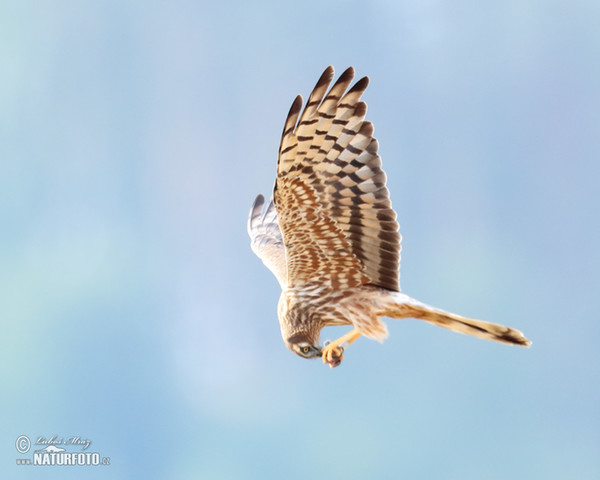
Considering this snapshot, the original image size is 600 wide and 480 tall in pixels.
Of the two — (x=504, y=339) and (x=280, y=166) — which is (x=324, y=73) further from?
(x=504, y=339)

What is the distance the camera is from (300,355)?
8.05 m

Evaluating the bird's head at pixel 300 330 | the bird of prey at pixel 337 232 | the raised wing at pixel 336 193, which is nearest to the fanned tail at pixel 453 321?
the bird of prey at pixel 337 232

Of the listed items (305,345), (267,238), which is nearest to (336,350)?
(305,345)

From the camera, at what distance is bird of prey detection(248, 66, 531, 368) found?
720cm

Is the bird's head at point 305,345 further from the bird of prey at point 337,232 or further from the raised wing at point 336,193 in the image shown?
the raised wing at point 336,193

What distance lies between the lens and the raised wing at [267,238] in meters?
9.95

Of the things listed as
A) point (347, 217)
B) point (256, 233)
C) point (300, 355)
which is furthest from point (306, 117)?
point (256, 233)

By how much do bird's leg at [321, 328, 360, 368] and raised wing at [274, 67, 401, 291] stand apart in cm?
55

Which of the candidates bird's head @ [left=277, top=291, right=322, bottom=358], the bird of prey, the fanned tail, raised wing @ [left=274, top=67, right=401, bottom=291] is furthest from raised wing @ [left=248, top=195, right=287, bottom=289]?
the fanned tail

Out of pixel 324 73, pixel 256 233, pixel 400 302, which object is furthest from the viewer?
pixel 256 233

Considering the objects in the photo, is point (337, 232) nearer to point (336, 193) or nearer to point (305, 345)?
point (336, 193)

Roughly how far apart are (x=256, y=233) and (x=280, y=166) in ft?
13.1

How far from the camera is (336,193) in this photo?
743 cm

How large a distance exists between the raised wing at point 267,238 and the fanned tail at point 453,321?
2071mm
